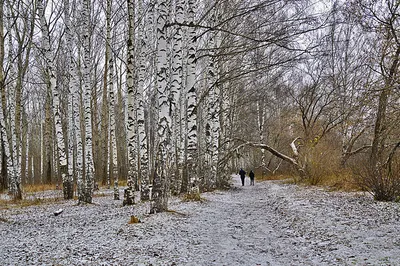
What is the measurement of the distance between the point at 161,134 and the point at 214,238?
3.15 m

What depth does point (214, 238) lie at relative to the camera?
657cm

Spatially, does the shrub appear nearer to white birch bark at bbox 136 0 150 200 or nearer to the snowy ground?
the snowy ground

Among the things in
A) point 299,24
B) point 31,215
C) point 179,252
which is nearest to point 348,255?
point 179,252

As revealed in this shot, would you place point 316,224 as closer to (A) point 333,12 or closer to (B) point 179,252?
(B) point 179,252

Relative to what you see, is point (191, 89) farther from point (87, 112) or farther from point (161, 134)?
point (87, 112)

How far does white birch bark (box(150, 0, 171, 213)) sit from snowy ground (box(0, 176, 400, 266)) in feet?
1.91

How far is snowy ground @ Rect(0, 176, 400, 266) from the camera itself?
507 centimetres

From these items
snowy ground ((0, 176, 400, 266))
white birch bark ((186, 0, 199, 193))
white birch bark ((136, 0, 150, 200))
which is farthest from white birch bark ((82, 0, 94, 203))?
white birch bark ((186, 0, 199, 193))

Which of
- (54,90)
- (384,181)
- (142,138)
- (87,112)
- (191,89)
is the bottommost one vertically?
(384,181)

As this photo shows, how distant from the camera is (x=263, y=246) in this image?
6.09m

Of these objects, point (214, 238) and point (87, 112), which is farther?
point (87, 112)

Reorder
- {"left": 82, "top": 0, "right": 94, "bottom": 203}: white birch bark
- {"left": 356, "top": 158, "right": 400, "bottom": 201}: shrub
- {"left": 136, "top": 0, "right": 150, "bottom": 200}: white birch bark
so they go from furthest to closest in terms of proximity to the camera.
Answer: {"left": 82, "top": 0, "right": 94, "bottom": 203}: white birch bark < {"left": 136, "top": 0, "right": 150, "bottom": 200}: white birch bark < {"left": 356, "top": 158, "right": 400, "bottom": 201}: shrub

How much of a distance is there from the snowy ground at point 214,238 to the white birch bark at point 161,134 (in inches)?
22.9

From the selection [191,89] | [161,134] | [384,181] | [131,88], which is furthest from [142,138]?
[384,181]
